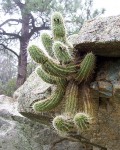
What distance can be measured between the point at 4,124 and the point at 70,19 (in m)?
4.41

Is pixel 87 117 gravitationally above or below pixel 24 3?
below

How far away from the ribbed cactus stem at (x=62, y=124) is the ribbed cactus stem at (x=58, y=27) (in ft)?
2.03

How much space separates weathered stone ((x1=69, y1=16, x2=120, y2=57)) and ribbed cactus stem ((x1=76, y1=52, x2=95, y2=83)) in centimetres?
7

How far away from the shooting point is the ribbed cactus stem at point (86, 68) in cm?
249

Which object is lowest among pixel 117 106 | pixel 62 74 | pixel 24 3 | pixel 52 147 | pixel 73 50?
pixel 52 147

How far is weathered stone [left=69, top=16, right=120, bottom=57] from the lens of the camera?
7.64 ft

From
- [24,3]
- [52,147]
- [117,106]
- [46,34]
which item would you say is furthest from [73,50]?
[24,3]

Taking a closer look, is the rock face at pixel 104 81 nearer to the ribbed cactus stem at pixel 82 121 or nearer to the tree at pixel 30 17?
the ribbed cactus stem at pixel 82 121

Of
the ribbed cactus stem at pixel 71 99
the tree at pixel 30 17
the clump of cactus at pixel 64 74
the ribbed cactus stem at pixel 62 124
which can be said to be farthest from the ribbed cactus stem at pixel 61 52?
the tree at pixel 30 17

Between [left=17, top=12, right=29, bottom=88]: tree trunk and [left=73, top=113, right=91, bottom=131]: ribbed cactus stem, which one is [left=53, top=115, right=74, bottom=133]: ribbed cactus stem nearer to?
[left=73, top=113, right=91, bottom=131]: ribbed cactus stem

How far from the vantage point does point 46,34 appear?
2869mm

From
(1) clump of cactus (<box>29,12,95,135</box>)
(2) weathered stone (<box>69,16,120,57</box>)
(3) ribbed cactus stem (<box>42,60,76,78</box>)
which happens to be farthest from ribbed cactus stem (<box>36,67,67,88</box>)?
(2) weathered stone (<box>69,16,120,57</box>)

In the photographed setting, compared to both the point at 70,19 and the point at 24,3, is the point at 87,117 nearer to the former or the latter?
the point at 70,19

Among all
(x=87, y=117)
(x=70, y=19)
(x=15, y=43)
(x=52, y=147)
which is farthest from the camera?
(x=15, y=43)
